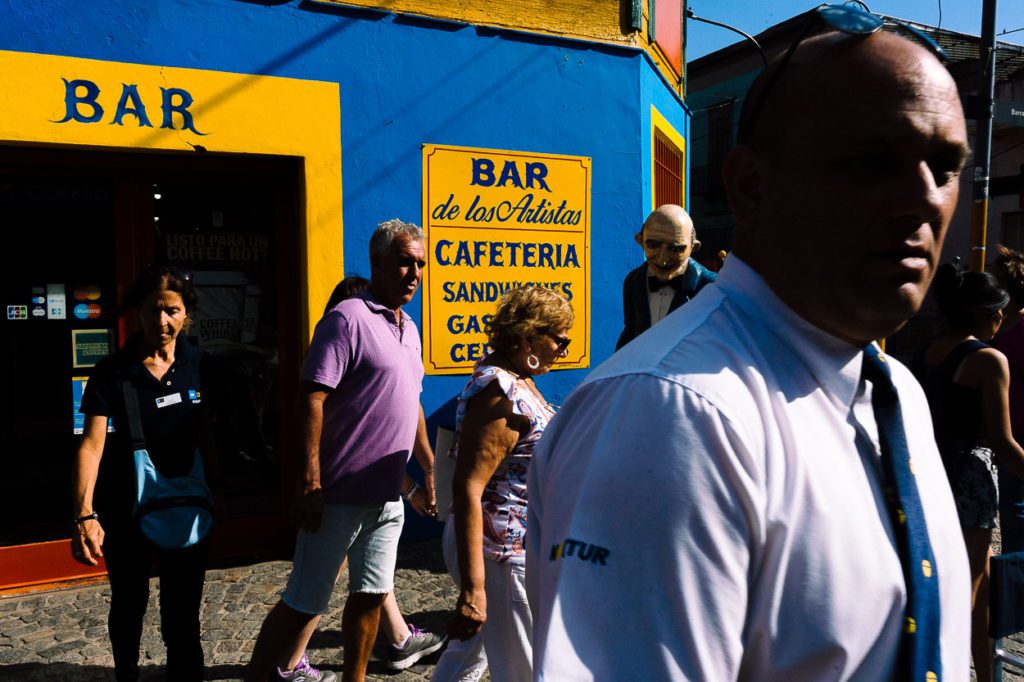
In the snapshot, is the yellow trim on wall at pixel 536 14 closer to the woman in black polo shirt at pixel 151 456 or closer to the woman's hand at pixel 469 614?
the woman in black polo shirt at pixel 151 456

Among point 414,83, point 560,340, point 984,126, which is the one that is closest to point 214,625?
point 560,340

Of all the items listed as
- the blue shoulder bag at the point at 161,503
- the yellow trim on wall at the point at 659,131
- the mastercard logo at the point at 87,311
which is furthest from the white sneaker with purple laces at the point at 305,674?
the yellow trim on wall at the point at 659,131

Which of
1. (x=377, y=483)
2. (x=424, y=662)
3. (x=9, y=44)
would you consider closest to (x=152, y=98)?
(x=9, y=44)

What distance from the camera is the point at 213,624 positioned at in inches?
164

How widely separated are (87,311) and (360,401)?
2.58m

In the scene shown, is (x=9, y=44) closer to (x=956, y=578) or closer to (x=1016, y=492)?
(x=956, y=578)

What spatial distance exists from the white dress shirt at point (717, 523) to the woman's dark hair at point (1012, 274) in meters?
3.95

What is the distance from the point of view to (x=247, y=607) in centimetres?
439

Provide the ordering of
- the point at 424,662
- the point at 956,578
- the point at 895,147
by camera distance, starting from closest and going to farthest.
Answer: the point at 895,147
the point at 956,578
the point at 424,662

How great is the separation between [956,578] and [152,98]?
4.74 metres

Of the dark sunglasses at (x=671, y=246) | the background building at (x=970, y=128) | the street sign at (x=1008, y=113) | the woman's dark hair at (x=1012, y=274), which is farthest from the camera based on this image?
the background building at (x=970, y=128)

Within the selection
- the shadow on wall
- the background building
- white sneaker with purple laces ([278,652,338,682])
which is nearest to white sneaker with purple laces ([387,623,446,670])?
white sneaker with purple laces ([278,652,338,682])

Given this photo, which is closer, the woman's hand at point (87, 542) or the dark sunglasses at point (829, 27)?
the dark sunglasses at point (829, 27)

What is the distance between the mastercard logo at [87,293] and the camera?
4844 mm
